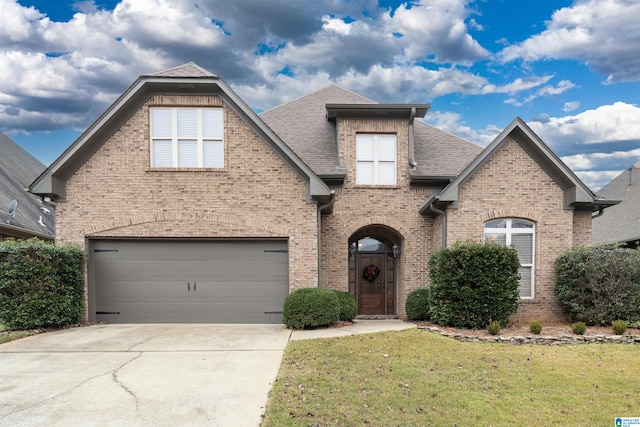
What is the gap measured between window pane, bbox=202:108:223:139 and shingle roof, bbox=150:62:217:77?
3.20ft

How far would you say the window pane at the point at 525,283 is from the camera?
11516mm

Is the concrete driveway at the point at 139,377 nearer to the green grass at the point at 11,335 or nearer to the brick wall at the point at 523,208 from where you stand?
the green grass at the point at 11,335

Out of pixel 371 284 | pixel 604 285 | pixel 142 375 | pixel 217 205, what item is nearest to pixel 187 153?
pixel 217 205

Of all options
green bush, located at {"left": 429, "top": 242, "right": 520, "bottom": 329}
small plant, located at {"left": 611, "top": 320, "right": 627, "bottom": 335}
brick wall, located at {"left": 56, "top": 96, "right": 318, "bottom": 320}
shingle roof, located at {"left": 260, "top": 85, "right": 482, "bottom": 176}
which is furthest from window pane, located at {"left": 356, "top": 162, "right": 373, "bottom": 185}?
small plant, located at {"left": 611, "top": 320, "right": 627, "bottom": 335}

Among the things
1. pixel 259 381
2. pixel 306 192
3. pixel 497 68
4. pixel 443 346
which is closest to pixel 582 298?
pixel 443 346

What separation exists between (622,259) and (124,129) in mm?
13416

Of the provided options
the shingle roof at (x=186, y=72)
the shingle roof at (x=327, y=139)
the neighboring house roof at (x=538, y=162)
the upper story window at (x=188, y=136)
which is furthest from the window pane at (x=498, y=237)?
the shingle roof at (x=186, y=72)

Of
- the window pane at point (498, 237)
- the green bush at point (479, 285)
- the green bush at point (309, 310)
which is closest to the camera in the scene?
the green bush at point (479, 285)

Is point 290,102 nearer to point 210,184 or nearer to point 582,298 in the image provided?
point 210,184

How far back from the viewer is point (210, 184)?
11008 millimetres

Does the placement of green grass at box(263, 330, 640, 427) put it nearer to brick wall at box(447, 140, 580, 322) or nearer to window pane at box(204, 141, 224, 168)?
brick wall at box(447, 140, 580, 322)

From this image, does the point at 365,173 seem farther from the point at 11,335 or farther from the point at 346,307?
the point at 11,335

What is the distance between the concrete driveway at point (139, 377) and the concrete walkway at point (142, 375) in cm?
1

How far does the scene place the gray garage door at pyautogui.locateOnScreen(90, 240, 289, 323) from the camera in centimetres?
1101
